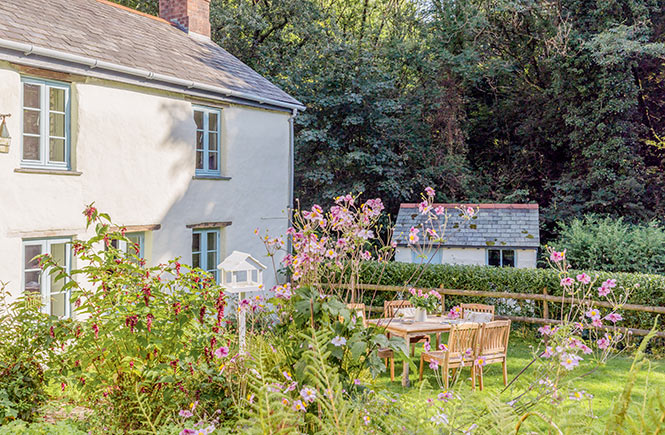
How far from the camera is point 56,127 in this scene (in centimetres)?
884

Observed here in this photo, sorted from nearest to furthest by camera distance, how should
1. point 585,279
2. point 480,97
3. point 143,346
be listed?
point 143,346, point 585,279, point 480,97

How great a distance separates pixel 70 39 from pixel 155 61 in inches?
69.7

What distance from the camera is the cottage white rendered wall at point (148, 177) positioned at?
8.09 metres

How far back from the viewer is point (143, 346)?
157 inches

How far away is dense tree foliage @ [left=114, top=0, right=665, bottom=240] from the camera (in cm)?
1658

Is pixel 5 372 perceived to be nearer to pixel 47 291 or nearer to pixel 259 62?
pixel 47 291

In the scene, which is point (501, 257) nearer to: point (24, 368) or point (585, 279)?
point (585, 279)

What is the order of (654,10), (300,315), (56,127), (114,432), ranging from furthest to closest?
(654,10) → (56,127) → (114,432) → (300,315)

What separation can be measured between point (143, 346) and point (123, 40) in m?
8.63

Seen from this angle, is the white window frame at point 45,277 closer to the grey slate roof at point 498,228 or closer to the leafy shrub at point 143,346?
the leafy shrub at point 143,346

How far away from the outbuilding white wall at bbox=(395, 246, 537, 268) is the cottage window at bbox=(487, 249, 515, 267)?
0.12 metres

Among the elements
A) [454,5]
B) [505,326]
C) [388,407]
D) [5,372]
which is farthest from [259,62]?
[388,407]

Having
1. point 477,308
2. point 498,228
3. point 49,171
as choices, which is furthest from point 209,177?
point 498,228

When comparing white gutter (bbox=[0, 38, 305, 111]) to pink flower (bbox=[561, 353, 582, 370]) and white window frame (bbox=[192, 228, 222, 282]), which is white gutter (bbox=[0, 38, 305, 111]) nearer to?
white window frame (bbox=[192, 228, 222, 282])
